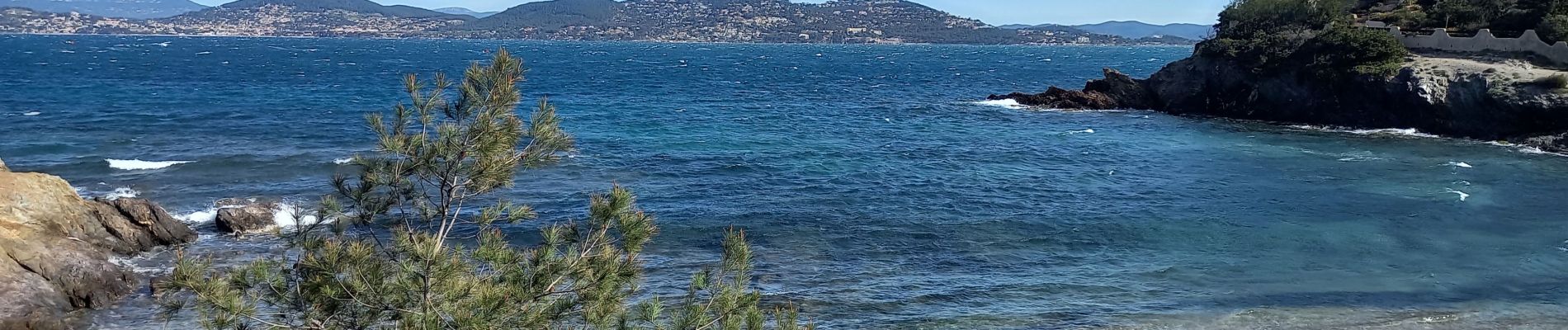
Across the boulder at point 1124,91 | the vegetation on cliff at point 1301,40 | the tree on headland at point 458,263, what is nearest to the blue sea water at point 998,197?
the vegetation on cliff at point 1301,40

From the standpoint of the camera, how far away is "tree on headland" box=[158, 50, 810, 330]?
973 cm

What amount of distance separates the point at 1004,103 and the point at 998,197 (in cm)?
3690

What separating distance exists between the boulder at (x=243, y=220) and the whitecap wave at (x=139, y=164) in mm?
11098

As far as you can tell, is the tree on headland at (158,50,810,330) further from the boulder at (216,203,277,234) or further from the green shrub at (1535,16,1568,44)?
the green shrub at (1535,16,1568,44)

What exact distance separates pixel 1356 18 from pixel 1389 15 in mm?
1815

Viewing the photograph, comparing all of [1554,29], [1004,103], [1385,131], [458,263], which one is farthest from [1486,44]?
[458,263]

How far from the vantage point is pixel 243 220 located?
28.3 metres

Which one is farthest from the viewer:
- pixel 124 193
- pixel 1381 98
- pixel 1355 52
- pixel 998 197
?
pixel 1355 52

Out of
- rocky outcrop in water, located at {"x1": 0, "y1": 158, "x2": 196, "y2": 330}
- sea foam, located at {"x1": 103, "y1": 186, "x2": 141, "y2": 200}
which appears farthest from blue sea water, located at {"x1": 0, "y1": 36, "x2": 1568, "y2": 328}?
rocky outcrop in water, located at {"x1": 0, "y1": 158, "x2": 196, "y2": 330}

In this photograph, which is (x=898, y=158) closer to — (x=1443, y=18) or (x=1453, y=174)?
(x=1453, y=174)

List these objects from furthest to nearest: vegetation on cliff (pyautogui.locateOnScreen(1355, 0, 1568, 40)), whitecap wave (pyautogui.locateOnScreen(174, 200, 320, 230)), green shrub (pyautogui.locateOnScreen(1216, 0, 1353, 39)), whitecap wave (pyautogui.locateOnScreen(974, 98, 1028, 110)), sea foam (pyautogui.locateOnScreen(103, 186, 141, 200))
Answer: whitecap wave (pyautogui.locateOnScreen(974, 98, 1028, 110)) → green shrub (pyautogui.locateOnScreen(1216, 0, 1353, 39)) → vegetation on cliff (pyautogui.locateOnScreen(1355, 0, 1568, 40)) → sea foam (pyautogui.locateOnScreen(103, 186, 141, 200)) → whitecap wave (pyautogui.locateOnScreen(174, 200, 320, 230))

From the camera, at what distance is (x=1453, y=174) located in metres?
37.7

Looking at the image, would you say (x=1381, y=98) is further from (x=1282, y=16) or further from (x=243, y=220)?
(x=243, y=220)

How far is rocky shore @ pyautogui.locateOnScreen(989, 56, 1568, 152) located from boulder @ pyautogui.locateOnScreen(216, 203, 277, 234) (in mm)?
45172
